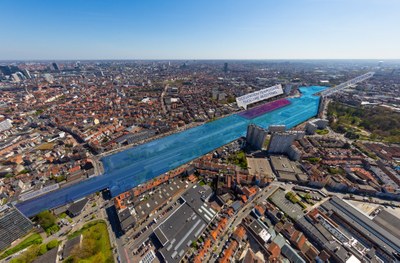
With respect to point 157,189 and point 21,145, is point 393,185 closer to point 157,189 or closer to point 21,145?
point 157,189

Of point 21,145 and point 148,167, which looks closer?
point 148,167

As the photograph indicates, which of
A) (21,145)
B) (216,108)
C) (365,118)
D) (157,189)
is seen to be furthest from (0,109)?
(365,118)

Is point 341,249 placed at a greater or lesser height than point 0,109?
lesser

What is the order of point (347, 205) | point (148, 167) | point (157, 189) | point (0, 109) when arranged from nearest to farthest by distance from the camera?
1. point (347, 205)
2. point (157, 189)
3. point (148, 167)
4. point (0, 109)

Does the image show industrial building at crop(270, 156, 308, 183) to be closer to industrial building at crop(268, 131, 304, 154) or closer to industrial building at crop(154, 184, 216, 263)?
industrial building at crop(268, 131, 304, 154)

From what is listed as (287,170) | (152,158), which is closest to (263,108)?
(287,170)

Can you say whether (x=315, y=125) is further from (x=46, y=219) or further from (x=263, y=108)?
(x=46, y=219)

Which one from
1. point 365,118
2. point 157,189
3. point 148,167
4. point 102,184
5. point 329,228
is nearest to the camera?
point 329,228

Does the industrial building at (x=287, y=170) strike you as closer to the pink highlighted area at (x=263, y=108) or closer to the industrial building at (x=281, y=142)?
the industrial building at (x=281, y=142)
